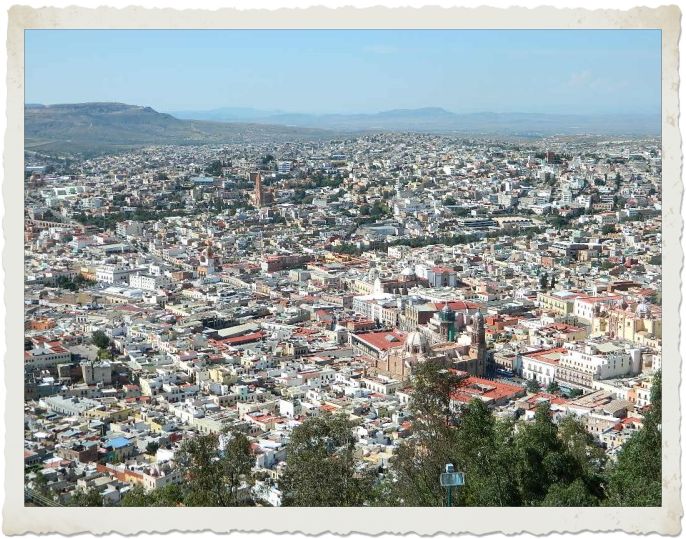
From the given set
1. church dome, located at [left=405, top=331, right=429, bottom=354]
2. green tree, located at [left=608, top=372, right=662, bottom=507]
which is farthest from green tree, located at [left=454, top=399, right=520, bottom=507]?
church dome, located at [left=405, top=331, right=429, bottom=354]

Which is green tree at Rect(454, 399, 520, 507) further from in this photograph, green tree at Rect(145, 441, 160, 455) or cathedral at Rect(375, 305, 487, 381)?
cathedral at Rect(375, 305, 487, 381)

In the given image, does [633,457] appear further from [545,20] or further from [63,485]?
[63,485]

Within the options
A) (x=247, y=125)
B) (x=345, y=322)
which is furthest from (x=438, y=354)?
(x=247, y=125)

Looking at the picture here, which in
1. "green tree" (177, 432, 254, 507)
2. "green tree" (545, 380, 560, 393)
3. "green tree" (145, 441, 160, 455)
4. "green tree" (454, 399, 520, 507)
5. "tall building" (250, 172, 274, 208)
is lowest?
"green tree" (545, 380, 560, 393)

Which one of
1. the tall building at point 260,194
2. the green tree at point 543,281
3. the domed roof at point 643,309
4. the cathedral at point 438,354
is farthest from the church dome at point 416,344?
the tall building at point 260,194

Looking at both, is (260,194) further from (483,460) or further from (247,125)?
(483,460)

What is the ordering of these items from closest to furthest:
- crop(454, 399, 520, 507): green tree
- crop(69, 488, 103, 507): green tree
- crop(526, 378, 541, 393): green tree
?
crop(454, 399, 520, 507): green tree < crop(69, 488, 103, 507): green tree < crop(526, 378, 541, 393): green tree
